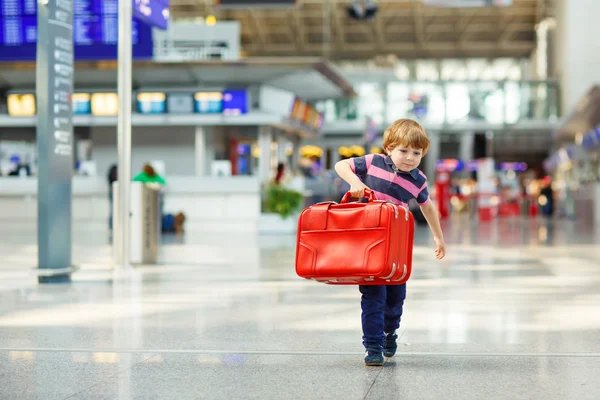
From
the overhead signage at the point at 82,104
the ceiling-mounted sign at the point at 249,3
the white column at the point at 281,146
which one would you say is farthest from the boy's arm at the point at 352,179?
the white column at the point at 281,146

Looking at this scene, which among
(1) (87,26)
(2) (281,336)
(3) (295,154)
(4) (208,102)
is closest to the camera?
(2) (281,336)

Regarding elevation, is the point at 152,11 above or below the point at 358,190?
above

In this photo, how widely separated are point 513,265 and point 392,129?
758cm

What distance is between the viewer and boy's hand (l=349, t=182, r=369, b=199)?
15.4 feet

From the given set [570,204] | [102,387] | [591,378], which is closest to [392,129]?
[591,378]

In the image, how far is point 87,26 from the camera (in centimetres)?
2045

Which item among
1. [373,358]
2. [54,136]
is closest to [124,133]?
[54,136]

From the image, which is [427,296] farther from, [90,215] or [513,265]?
[90,215]

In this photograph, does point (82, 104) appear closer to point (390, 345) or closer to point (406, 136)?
point (390, 345)

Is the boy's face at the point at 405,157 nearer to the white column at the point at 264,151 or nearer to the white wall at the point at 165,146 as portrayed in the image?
the white column at the point at 264,151

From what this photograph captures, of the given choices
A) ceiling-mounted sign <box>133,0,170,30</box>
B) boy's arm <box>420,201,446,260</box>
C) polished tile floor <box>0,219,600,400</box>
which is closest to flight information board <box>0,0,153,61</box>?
ceiling-mounted sign <box>133,0,170,30</box>

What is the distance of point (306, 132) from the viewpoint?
3031 centimetres

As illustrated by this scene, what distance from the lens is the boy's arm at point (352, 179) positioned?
15.5 feet

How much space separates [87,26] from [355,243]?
1675 cm
